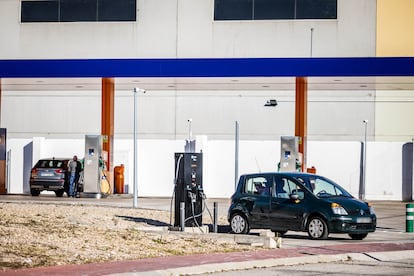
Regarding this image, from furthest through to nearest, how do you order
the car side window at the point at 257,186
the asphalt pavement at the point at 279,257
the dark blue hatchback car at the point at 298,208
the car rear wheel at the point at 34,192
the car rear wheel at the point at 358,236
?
the car rear wheel at the point at 34,192 → the car side window at the point at 257,186 → the car rear wheel at the point at 358,236 → the dark blue hatchback car at the point at 298,208 → the asphalt pavement at the point at 279,257

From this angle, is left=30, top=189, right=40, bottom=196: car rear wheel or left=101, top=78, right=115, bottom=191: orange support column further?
left=101, top=78, right=115, bottom=191: orange support column

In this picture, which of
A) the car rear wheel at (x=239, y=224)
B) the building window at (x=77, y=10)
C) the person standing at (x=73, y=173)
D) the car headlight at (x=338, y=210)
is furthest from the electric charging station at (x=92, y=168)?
the car headlight at (x=338, y=210)

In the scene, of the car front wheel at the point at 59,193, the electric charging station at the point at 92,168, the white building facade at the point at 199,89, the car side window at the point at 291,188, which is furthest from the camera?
the white building facade at the point at 199,89

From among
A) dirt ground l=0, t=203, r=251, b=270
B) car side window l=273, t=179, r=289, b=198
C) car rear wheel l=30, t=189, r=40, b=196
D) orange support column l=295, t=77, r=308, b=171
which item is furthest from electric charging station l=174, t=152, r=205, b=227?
car rear wheel l=30, t=189, r=40, b=196

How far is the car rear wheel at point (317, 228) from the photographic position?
21.7 m

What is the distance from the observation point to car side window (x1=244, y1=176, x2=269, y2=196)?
22.8m

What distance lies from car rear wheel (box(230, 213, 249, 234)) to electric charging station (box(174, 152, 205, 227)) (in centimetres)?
80

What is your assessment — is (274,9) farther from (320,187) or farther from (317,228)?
(317,228)

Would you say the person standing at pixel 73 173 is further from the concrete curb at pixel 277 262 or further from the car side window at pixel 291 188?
the concrete curb at pixel 277 262

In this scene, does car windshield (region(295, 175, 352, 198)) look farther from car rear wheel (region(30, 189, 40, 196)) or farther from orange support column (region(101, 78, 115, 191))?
car rear wheel (region(30, 189, 40, 196))

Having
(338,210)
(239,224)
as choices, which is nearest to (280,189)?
(239,224)

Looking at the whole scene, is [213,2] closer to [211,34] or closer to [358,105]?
[211,34]

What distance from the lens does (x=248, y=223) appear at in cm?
2292

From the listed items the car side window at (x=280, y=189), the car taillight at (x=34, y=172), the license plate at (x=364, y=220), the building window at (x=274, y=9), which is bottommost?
the license plate at (x=364, y=220)
